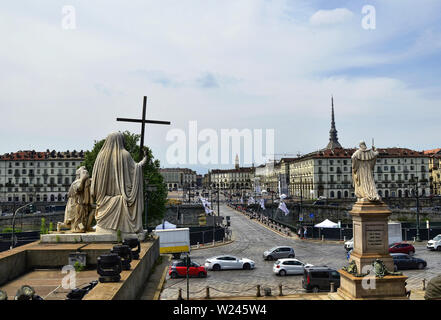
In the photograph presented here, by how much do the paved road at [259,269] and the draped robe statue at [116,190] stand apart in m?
7.12

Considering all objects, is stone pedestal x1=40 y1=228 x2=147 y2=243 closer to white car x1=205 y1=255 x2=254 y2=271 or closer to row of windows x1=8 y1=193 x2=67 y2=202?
white car x1=205 y1=255 x2=254 y2=271

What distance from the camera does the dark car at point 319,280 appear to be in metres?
18.3

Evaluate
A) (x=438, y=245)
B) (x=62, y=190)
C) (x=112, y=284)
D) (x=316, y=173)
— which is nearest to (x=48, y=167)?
→ (x=62, y=190)

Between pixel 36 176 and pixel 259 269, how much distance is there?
101 meters

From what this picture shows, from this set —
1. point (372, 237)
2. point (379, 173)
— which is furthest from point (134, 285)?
point (379, 173)

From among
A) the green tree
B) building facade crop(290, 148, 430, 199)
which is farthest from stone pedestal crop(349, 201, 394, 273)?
building facade crop(290, 148, 430, 199)

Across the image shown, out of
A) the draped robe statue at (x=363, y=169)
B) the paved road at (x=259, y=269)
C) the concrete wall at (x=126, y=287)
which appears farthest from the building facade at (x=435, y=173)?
the concrete wall at (x=126, y=287)

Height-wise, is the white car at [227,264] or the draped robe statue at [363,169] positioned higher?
the draped robe statue at [363,169]

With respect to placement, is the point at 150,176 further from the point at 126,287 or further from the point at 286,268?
the point at 126,287

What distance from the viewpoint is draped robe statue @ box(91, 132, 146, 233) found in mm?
10289

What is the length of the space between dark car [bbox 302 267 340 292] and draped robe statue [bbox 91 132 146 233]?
37.2 ft

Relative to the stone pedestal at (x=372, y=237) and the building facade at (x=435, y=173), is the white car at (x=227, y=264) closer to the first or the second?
the stone pedestal at (x=372, y=237)
